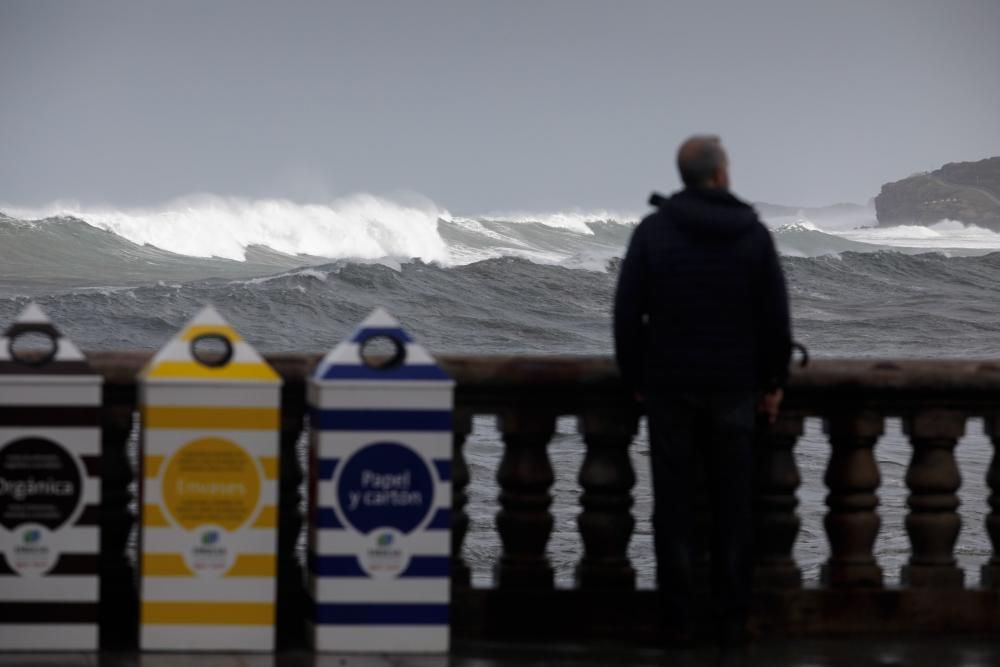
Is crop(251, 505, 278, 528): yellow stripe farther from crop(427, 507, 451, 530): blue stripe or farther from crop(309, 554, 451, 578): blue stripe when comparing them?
crop(427, 507, 451, 530): blue stripe

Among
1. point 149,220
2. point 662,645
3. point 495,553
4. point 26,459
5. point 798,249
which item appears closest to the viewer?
point 26,459

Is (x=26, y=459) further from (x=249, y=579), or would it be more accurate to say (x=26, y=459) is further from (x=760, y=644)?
(x=760, y=644)

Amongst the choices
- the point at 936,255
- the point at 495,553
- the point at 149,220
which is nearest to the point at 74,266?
the point at 149,220

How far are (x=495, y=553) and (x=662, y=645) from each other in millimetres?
5832

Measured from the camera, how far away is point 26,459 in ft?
15.4

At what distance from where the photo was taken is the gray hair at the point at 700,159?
4.86 metres

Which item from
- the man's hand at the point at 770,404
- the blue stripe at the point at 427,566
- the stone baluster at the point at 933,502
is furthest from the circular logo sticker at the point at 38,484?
the stone baluster at the point at 933,502

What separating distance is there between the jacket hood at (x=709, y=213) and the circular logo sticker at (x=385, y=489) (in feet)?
3.30

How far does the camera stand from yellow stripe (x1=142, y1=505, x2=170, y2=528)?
470 centimetres

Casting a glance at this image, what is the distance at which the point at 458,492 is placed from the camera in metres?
5.28

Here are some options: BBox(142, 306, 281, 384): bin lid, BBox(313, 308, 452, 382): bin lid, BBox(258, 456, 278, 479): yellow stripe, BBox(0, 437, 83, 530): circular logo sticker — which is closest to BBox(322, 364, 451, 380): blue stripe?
BBox(313, 308, 452, 382): bin lid

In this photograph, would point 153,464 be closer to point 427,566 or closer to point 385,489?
point 385,489

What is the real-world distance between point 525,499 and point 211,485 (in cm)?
107

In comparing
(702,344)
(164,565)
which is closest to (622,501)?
(702,344)
